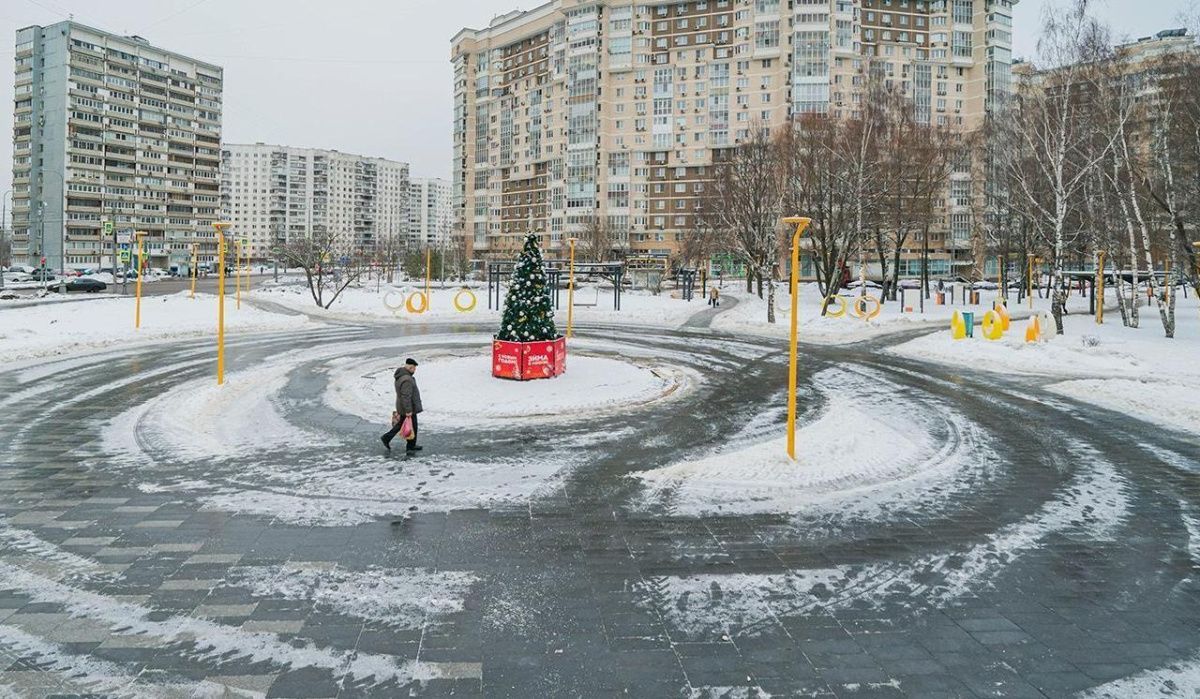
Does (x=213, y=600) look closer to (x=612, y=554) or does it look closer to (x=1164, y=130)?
(x=612, y=554)

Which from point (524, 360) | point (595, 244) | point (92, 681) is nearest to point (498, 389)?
point (524, 360)

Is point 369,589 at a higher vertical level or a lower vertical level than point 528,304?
lower

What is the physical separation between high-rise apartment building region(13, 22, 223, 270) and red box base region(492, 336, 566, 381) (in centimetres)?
10248

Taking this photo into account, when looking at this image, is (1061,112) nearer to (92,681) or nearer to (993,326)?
(993,326)

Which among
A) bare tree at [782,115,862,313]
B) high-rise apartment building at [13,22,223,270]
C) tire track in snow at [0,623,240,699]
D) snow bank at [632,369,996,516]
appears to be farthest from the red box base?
high-rise apartment building at [13,22,223,270]

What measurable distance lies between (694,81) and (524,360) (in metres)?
97.0

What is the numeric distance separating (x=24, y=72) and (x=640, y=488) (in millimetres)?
141667

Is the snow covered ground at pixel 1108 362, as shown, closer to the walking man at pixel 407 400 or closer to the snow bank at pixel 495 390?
the snow bank at pixel 495 390

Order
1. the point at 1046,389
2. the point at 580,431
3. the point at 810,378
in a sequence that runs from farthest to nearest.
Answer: the point at 810,378 < the point at 1046,389 < the point at 580,431

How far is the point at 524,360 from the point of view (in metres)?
18.8

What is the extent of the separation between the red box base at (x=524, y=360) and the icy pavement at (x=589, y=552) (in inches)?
94.8

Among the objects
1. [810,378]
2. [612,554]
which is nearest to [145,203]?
[810,378]

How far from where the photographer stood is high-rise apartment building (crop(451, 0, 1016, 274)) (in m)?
98.8

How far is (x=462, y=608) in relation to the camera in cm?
667
